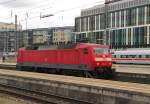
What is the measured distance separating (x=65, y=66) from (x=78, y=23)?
4105 inches

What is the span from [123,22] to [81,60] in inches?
3827

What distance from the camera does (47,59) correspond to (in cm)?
3067

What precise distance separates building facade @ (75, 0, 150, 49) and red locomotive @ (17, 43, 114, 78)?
77.5 meters

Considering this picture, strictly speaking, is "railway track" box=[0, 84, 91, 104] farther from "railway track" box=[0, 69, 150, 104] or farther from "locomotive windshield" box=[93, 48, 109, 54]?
"locomotive windshield" box=[93, 48, 109, 54]

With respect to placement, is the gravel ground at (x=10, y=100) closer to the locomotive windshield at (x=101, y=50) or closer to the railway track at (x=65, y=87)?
the railway track at (x=65, y=87)

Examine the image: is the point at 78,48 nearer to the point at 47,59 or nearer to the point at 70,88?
the point at 47,59

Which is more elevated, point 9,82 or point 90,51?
point 90,51

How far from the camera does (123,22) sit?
120 m

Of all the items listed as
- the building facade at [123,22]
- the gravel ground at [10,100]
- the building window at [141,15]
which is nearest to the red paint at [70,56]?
the gravel ground at [10,100]

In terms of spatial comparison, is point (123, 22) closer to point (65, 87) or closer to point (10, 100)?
point (65, 87)

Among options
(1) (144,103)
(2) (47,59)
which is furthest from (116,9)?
(1) (144,103)

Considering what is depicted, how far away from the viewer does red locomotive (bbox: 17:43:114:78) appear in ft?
83.3

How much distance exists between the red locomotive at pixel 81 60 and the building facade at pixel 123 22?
77.5 metres

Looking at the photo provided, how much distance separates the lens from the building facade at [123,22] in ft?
363
